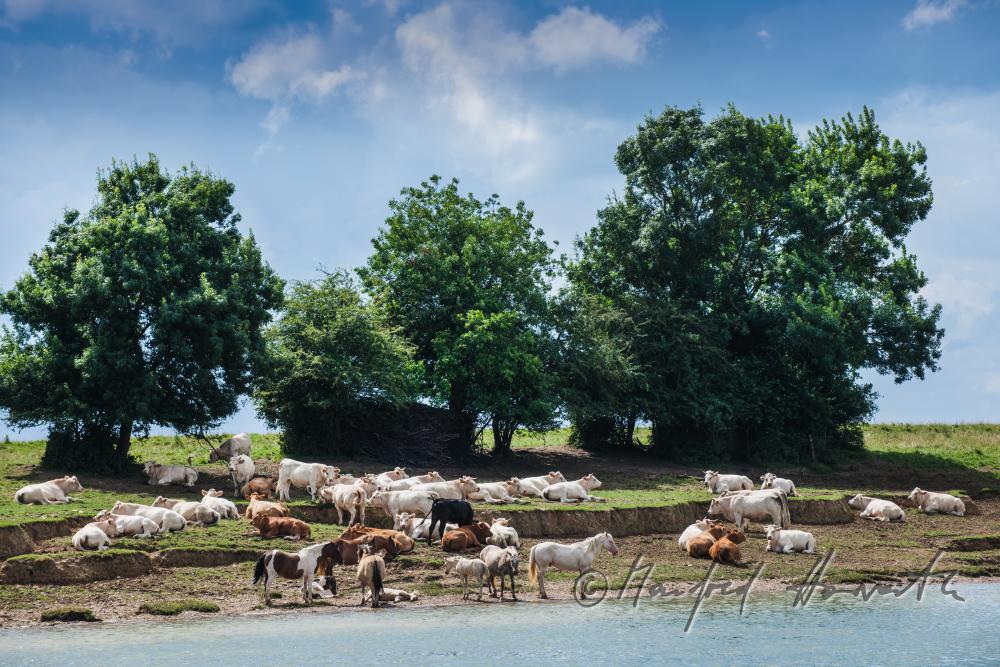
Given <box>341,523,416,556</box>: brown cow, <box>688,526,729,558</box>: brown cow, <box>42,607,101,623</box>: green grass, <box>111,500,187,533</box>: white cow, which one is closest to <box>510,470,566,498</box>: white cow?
<box>688,526,729,558</box>: brown cow

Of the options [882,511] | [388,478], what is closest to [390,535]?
[388,478]

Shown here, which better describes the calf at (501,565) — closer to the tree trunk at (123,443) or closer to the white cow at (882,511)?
the white cow at (882,511)

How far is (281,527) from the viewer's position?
26078 mm

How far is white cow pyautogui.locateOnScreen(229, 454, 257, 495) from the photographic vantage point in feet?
107

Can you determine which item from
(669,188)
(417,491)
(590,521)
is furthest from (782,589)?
(669,188)

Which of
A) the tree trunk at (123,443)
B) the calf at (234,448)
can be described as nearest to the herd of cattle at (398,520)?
the tree trunk at (123,443)

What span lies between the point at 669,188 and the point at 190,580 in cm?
3455

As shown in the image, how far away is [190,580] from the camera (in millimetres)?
23188

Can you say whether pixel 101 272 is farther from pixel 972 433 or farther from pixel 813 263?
pixel 972 433

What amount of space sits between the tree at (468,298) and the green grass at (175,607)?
69.8 feet

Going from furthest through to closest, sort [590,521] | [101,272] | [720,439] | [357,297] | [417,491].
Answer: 1. [720,439]
2. [357,297]
3. [101,272]
4. [590,521]
5. [417,491]

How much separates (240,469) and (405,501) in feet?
23.5

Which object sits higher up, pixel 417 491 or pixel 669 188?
pixel 669 188

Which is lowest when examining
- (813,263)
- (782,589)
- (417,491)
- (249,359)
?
(782,589)
